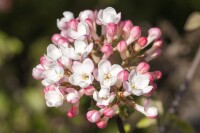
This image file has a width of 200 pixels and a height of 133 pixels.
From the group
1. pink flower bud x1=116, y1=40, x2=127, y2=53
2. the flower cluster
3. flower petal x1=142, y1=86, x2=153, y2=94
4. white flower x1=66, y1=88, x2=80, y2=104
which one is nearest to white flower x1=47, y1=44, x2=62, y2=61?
the flower cluster

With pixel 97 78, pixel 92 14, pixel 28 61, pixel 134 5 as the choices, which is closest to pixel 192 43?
pixel 134 5

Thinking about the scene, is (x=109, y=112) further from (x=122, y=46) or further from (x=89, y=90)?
(x=122, y=46)

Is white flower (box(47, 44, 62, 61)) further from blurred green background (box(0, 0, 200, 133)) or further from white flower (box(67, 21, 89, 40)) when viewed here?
blurred green background (box(0, 0, 200, 133))

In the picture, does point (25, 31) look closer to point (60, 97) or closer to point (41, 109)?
point (41, 109)

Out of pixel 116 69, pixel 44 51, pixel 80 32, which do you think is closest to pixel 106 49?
pixel 116 69

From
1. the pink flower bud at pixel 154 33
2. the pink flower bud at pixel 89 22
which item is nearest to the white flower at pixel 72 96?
the pink flower bud at pixel 89 22

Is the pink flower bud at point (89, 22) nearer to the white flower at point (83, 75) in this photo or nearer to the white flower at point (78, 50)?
the white flower at point (78, 50)

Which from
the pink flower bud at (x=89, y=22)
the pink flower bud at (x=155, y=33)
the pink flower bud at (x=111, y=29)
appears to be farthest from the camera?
the pink flower bud at (x=155, y=33)
